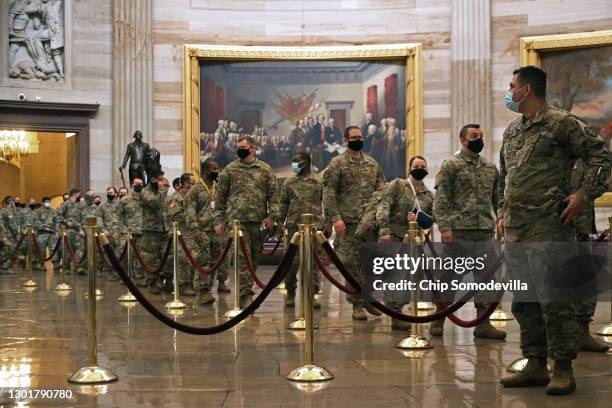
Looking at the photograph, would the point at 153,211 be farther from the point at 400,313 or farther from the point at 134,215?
the point at 400,313

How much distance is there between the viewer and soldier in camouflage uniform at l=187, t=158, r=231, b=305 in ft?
39.3

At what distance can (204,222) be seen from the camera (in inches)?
486

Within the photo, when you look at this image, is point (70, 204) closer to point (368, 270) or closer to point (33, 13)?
point (33, 13)

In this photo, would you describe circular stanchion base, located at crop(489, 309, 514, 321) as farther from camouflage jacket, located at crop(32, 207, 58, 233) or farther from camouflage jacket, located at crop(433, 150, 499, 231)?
camouflage jacket, located at crop(32, 207, 58, 233)

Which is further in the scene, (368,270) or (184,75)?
(184,75)

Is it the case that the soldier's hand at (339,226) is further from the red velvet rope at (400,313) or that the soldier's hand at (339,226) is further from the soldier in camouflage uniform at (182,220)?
the soldier in camouflage uniform at (182,220)

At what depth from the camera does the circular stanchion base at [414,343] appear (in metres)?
7.41

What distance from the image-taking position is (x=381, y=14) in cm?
2120

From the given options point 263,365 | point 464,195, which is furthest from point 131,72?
point 263,365

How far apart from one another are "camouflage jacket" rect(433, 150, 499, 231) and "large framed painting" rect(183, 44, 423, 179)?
12322 mm

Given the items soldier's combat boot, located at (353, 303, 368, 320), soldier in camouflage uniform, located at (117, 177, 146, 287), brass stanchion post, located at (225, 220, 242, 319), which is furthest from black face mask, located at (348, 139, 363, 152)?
soldier in camouflage uniform, located at (117, 177, 146, 287)

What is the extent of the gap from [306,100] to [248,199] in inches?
433

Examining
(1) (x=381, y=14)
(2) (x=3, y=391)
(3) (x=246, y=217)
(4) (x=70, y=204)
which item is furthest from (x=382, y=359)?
(1) (x=381, y=14)

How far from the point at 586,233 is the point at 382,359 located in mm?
1952
